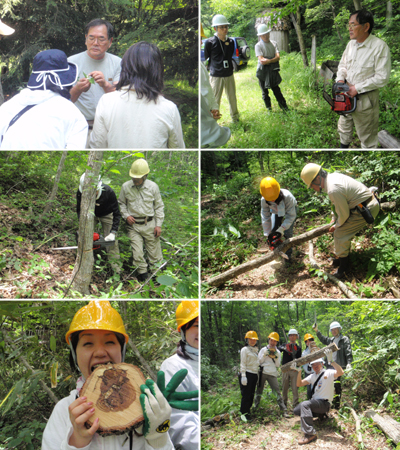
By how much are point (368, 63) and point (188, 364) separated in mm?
3904

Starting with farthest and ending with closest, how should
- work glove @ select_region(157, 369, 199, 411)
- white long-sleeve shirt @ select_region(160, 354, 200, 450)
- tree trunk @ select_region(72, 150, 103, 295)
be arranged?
tree trunk @ select_region(72, 150, 103, 295)
white long-sleeve shirt @ select_region(160, 354, 200, 450)
work glove @ select_region(157, 369, 199, 411)

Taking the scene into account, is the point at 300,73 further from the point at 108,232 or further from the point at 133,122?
the point at 108,232

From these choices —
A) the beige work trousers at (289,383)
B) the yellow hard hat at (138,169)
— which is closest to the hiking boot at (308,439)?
the beige work trousers at (289,383)

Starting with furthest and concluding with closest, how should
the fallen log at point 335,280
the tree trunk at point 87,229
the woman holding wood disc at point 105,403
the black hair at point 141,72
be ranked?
the fallen log at point 335,280
the tree trunk at point 87,229
the black hair at point 141,72
the woman holding wood disc at point 105,403

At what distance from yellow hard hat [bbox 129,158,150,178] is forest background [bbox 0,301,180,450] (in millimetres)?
1504

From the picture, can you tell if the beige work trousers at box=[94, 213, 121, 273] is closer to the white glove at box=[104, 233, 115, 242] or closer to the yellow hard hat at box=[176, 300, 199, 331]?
the white glove at box=[104, 233, 115, 242]

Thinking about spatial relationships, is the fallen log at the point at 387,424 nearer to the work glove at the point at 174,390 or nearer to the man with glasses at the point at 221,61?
the work glove at the point at 174,390

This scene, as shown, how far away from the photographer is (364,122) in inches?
166

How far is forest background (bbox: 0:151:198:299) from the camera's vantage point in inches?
151

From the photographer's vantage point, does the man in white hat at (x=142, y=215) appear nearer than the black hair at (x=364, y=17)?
No

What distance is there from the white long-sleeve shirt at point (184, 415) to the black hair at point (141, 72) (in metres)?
2.65

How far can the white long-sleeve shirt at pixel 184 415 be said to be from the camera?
3.20 meters

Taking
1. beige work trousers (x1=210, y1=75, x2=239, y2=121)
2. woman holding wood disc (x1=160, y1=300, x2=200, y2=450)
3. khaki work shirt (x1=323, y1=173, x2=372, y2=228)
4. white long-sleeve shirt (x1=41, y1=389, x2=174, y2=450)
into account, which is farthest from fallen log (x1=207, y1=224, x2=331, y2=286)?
white long-sleeve shirt (x1=41, y1=389, x2=174, y2=450)

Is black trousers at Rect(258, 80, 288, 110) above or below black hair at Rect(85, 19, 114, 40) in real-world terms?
below
